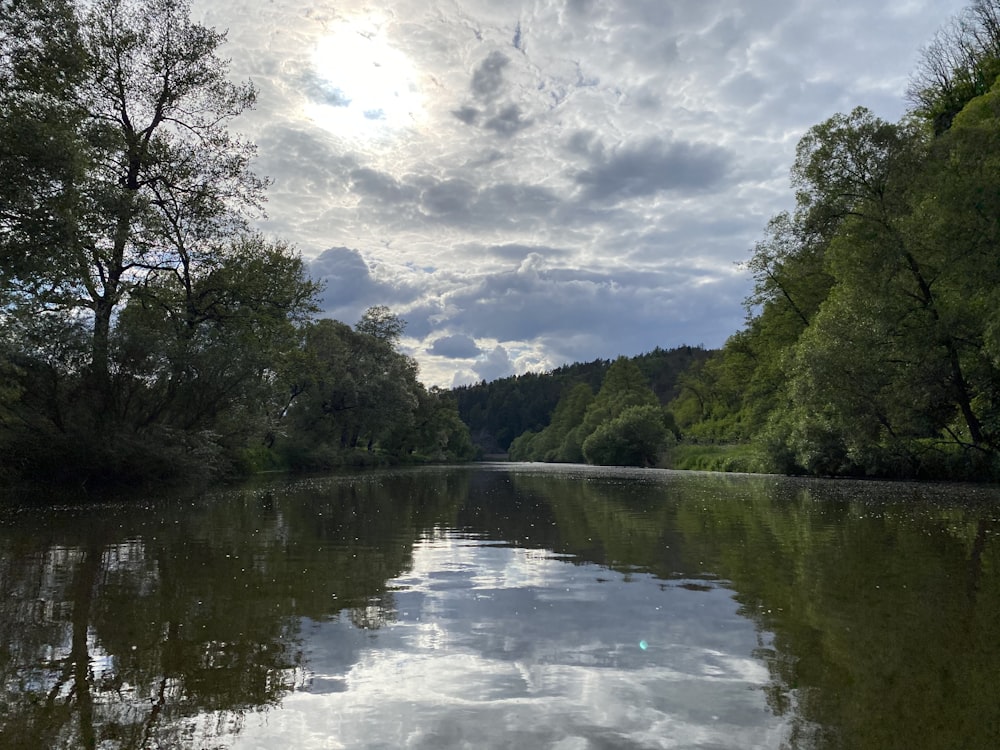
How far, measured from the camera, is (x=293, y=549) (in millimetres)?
11469

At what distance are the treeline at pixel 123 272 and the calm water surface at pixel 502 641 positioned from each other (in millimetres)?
11050

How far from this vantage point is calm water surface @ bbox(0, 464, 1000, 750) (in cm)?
412

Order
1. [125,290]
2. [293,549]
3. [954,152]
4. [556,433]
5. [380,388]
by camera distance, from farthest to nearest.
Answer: [556,433] → [380,388] → [125,290] → [954,152] → [293,549]

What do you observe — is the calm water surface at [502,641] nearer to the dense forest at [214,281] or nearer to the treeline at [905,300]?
the dense forest at [214,281]

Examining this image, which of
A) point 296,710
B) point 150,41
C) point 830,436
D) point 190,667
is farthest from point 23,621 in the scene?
point 830,436

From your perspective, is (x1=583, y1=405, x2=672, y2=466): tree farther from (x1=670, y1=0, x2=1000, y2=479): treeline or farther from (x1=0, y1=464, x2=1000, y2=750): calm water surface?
(x1=0, y1=464, x2=1000, y2=750): calm water surface

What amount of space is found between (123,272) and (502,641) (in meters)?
29.1

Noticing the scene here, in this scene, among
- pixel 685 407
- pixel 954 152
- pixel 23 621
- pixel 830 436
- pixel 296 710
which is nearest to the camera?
pixel 296 710

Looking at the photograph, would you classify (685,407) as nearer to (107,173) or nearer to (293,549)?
(107,173)

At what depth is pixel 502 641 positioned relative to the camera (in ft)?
19.9

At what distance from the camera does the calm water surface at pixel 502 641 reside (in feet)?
13.5

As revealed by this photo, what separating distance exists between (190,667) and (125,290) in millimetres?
27613

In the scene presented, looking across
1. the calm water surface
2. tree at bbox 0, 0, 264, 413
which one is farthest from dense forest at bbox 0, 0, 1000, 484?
the calm water surface

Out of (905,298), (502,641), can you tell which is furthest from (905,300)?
(502,641)
